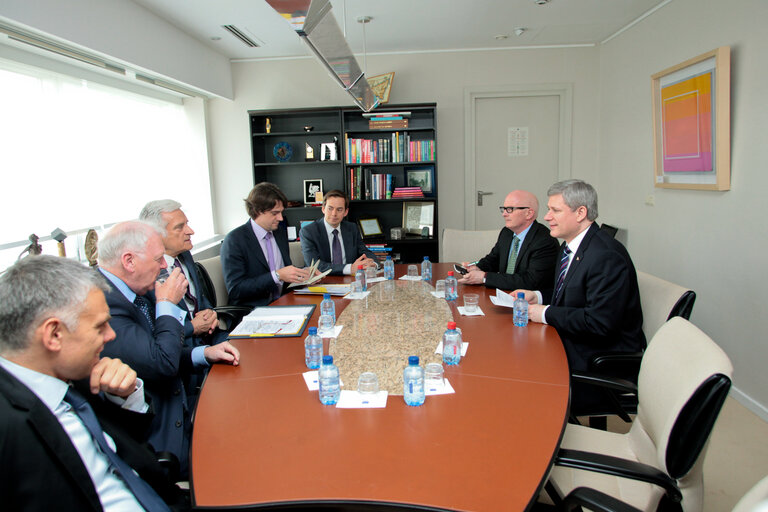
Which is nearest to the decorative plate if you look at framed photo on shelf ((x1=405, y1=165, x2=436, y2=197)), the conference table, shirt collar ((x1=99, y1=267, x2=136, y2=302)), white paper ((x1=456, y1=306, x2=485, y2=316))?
framed photo on shelf ((x1=405, y1=165, x2=436, y2=197))

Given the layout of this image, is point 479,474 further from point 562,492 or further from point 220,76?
point 220,76

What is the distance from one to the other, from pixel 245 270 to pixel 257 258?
4.5 inches

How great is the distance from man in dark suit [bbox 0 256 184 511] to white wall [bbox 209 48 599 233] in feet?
14.6

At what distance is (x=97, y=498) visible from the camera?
106cm

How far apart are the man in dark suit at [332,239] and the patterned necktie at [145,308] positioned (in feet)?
5.59

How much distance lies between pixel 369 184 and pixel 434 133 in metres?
0.88

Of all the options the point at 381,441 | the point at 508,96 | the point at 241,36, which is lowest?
the point at 381,441

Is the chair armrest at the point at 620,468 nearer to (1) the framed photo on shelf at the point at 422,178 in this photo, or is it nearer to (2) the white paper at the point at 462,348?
(2) the white paper at the point at 462,348

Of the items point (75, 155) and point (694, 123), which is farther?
point (75, 155)

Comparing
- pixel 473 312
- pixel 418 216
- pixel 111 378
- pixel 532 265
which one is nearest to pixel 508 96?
pixel 418 216

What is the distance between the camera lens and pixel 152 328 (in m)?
1.88

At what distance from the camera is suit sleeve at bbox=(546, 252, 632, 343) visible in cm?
209

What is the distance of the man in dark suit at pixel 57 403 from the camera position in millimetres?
971

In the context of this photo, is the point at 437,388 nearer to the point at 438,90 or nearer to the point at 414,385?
the point at 414,385
